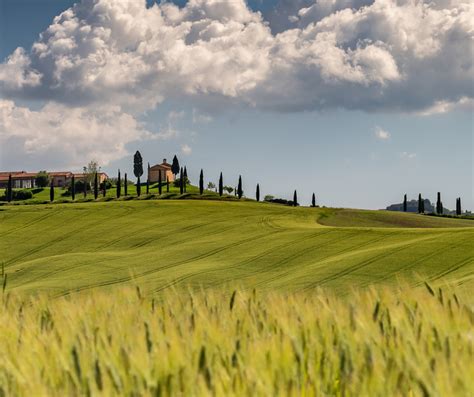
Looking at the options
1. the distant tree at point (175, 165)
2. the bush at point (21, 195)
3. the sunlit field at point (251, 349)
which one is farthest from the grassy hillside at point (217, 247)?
the distant tree at point (175, 165)

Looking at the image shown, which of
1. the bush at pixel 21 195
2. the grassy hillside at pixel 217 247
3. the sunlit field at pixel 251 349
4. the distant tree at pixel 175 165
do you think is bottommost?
the grassy hillside at pixel 217 247

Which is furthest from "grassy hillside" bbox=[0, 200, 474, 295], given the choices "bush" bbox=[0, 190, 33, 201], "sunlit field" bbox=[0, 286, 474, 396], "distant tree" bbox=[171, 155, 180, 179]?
"distant tree" bbox=[171, 155, 180, 179]

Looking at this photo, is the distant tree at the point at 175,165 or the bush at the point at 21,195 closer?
the bush at the point at 21,195

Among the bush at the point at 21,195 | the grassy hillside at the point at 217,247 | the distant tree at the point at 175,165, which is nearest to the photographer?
the grassy hillside at the point at 217,247

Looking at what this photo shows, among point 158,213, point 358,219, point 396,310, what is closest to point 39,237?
point 158,213

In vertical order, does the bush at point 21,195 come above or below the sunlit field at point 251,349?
below

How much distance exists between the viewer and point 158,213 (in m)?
68.0

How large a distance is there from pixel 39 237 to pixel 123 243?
334 inches

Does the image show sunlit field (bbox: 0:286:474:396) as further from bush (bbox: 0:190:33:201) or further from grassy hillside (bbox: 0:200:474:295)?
bush (bbox: 0:190:33:201)

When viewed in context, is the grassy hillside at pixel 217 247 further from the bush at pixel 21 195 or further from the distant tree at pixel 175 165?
the distant tree at pixel 175 165

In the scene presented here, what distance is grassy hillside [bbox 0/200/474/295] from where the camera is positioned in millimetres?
27156

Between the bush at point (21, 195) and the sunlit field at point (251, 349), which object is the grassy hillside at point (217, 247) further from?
the bush at point (21, 195)

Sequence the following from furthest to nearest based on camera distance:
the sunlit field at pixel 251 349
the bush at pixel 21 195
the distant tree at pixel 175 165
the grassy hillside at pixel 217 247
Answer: the distant tree at pixel 175 165
the bush at pixel 21 195
the grassy hillside at pixel 217 247
the sunlit field at pixel 251 349

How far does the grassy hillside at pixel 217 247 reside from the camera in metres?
27.2
